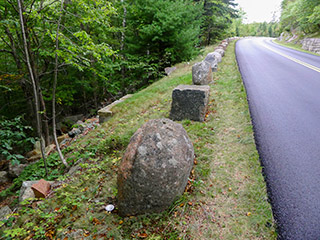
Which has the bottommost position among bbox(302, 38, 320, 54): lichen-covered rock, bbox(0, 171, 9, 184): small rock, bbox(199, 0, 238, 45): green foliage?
bbox(0, 171, 9, 184): small rock

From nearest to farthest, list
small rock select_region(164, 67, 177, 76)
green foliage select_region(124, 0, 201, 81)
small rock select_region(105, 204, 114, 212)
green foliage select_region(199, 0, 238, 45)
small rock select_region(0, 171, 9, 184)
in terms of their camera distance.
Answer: small rock select_region(105, 204, 114, 212) → small rock select_region(0, 171, 9, 184) → green foliage select_region(124, 0, 201, 81) → small rock select_region(164, 67, 177, 76) → green foliage select_region(199, 0, 238, 45)

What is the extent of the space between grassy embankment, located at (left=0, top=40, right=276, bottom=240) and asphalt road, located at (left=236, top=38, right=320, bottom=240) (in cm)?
18

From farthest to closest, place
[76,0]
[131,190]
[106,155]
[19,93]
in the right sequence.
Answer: [19,93] → [76,0] → [106,155] → [131,190]

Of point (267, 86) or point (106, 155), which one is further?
point (267, 86)

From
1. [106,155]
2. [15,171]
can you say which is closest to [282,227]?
[106,155]

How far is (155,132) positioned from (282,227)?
1890 millimetres

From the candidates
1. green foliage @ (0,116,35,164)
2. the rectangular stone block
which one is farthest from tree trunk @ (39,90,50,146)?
the rectangular stone block

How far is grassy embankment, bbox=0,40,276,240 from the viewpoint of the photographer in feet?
7.39

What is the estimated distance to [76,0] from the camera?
4.55 meters

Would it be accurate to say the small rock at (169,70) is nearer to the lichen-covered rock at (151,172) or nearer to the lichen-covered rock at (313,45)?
the lichen-covered rock at (151,172)

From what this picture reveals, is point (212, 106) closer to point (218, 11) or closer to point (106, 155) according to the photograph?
point (106, 155)

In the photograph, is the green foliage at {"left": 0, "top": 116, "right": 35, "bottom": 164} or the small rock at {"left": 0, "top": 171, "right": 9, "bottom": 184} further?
the small rock at {"left": 0, "top": 171, "right": 9, "bottom": 184}

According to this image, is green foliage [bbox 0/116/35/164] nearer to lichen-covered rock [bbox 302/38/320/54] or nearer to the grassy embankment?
the grassy embankment

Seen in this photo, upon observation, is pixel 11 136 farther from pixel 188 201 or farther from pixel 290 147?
pixel 290 147
